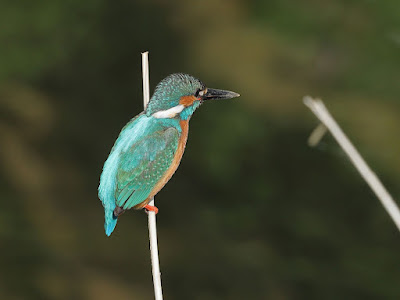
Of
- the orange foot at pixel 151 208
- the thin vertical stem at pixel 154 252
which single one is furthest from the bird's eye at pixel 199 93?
the orange foot at pixel 151 208

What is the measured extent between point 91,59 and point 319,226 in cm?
162

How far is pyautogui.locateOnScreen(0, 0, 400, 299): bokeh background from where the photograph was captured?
4.48 meters

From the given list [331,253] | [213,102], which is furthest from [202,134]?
[331,253]

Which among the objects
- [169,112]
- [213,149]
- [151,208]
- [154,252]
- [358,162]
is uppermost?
[213,149]

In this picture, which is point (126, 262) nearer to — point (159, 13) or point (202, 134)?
point (202, 134)

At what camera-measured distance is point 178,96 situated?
2480mm

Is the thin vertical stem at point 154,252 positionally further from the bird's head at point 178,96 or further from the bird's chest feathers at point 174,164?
the bird's chest feathers at point 174,164

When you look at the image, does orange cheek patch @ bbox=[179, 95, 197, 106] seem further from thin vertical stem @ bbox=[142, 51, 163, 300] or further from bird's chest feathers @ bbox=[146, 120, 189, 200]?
thin vertical stem @ bbox=[142, 51, 163, 300]

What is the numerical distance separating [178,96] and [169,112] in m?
0.07

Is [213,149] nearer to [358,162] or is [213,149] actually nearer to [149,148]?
[149,148]

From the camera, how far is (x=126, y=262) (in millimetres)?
4578

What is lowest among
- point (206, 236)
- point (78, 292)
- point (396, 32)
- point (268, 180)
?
point (78, 292)

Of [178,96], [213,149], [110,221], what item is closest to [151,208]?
[110,221]

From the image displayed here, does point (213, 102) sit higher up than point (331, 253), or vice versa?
point (213, 102)
